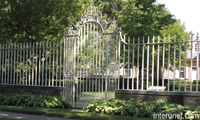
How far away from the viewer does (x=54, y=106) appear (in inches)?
408

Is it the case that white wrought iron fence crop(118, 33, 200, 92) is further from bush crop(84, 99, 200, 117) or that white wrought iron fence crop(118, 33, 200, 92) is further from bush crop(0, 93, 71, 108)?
bush crop(0, 93, 71, 108)

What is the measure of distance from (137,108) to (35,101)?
4.53 metres

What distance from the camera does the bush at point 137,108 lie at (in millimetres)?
7734

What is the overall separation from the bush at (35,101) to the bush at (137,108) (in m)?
1.62

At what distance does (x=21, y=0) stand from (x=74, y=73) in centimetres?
760

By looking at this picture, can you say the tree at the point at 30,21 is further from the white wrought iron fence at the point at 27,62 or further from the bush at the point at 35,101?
the bush at the point at 35,101

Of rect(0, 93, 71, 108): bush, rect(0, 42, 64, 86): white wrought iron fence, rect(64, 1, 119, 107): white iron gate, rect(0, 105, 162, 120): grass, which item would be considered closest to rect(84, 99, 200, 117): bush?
rect(0, 105, 162, 120): grass

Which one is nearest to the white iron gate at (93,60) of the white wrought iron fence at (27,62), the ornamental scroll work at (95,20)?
the ornamental scroll work at (95,20)

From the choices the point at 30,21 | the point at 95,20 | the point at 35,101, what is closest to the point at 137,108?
the point at 95,20

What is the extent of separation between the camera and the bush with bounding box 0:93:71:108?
10289 mm

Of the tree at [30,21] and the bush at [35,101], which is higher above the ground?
the tree at [30,21]

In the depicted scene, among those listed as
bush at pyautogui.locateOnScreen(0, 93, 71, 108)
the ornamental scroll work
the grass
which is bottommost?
the grass

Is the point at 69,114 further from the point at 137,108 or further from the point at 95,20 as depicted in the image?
the point at 95,20

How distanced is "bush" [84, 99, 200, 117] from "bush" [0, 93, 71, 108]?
1618 mm
